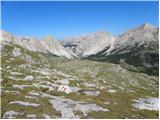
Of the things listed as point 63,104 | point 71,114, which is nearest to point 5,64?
point 63,104

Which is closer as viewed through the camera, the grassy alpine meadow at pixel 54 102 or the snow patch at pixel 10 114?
the snow patch at pixel 10 114

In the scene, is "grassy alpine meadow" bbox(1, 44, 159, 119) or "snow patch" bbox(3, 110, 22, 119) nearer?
"snow patch" bbox(3, 110, 22, 119)

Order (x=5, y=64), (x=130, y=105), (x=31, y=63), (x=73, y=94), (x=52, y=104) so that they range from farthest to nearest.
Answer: (x=31, y=63) < (x=5, y=64) < (x=73, y=94) < (x=130, y=105) < (x=52, y=104)

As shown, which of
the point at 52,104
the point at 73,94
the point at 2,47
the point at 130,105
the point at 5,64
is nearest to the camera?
the point at 52,104

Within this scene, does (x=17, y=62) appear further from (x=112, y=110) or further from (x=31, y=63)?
(x=112, y=110)

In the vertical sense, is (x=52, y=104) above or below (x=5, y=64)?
below

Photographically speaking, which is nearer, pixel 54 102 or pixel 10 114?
pixel 10 114

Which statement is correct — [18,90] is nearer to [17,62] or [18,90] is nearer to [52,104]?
[52,104]

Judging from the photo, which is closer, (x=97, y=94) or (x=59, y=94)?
(x=59, y=94)

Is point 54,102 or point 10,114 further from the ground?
point 54,102

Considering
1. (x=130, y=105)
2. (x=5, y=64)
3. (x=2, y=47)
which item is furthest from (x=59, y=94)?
(x=2, y=47)
